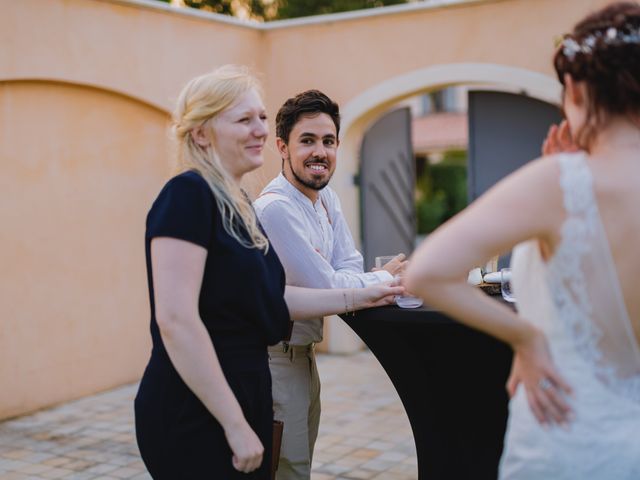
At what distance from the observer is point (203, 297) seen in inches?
86.1

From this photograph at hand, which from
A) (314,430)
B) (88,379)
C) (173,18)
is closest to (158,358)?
(314,430)

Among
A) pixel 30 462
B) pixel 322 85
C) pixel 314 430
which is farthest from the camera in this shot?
pixel 322 85

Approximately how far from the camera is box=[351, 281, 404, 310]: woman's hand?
298cm

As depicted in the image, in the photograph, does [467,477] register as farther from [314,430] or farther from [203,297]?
[203,297]

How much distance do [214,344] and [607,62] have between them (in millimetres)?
1200

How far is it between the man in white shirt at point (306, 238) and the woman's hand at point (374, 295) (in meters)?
0.11

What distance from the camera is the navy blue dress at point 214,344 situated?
2172mm

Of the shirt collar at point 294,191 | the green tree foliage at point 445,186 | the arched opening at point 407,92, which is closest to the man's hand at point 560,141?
the shirt collar at point 294,191

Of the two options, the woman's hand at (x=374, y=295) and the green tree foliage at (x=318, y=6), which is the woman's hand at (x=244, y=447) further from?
the green tree foliage at (x=318, y=6)

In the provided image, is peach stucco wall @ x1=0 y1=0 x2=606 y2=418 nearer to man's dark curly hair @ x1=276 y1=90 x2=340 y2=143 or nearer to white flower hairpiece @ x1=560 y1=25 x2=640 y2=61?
man's dark curly hair @ x1=276 y1=90 x2=340 y2=143

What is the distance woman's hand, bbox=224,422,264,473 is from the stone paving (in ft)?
9.32

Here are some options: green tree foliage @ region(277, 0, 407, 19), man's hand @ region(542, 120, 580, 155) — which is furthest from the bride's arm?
green tree foliage @ region(277, 0, 407, 19)

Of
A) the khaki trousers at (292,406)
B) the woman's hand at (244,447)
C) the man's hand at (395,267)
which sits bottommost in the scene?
the khaki trousers at (292,406)

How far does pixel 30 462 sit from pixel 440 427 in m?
3.24
